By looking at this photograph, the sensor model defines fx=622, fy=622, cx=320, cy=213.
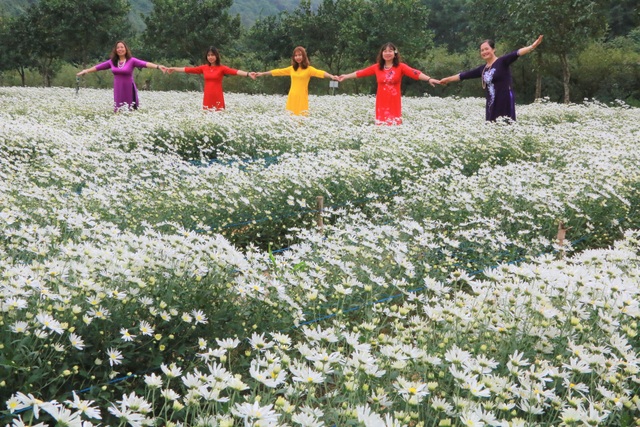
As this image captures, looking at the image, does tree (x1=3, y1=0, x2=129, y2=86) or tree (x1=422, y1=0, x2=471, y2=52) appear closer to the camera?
tree (x1=3, y1=0, x2=129, y2=86)

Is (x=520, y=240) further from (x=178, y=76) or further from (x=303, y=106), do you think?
(x=178, y=76)

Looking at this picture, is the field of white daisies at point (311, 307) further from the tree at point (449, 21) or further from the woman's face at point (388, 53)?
the tree at point (449, 21)

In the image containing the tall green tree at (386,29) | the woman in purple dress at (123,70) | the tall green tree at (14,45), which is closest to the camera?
the woman in purple dress at (123,70)

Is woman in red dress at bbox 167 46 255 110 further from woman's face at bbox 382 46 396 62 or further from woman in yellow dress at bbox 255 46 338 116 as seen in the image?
woman's face at bbox 382 46 396 62

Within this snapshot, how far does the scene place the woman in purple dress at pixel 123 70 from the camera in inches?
492

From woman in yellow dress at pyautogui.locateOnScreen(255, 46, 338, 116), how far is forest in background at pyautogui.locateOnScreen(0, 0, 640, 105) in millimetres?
11314

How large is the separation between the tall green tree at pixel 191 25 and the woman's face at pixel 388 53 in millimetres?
21684

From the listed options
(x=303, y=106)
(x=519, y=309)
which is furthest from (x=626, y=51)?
(x=519, y=309)

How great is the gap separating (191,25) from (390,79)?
2251 centimetres

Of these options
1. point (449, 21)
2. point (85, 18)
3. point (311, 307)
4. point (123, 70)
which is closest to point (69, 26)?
point (85, 18)

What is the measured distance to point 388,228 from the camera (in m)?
4.82

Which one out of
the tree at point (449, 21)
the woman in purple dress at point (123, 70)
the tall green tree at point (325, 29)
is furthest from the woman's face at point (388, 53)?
the tree at point (449, 21)

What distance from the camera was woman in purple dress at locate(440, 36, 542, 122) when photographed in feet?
35.0

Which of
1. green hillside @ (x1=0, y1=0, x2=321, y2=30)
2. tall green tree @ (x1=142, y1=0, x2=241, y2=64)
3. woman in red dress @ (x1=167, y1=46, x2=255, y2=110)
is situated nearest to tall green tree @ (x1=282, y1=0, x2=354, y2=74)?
tall green tree @ (x1=142, y1=0, x2=241, y2=64)
